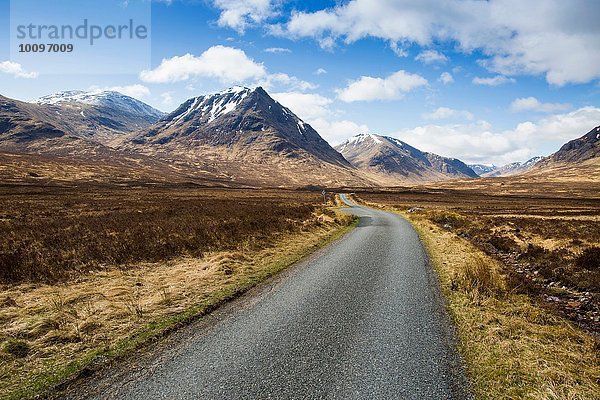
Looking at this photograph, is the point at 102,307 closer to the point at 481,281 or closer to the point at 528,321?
the point at 528,321

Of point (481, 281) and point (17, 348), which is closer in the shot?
point (17, 348)

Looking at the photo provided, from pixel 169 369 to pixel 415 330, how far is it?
5645 mm

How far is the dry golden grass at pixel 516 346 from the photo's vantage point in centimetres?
595

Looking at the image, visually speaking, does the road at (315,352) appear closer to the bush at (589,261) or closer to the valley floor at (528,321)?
the valley floor at (528,321)

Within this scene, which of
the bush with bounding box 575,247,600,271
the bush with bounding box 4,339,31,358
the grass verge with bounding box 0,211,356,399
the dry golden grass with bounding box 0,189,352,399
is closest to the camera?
the grass verge with bounding box 0,211,356,399

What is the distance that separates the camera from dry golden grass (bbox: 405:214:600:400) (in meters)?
5.95

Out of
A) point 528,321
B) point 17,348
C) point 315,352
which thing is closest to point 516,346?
point 528,321

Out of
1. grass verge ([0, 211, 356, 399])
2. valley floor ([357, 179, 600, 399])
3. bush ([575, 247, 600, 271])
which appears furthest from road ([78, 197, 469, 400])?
bush ([575, 247, 600, 271])

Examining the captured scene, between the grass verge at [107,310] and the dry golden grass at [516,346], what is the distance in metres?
6.88

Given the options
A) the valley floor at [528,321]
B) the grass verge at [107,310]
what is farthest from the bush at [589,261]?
the grass verge at [107,310]

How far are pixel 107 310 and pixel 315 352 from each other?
605cm

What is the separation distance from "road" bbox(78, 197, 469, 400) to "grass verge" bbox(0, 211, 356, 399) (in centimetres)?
87

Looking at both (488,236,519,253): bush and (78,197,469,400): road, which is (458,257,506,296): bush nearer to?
(78,197,469,400): road

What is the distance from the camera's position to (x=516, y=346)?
7492mm
